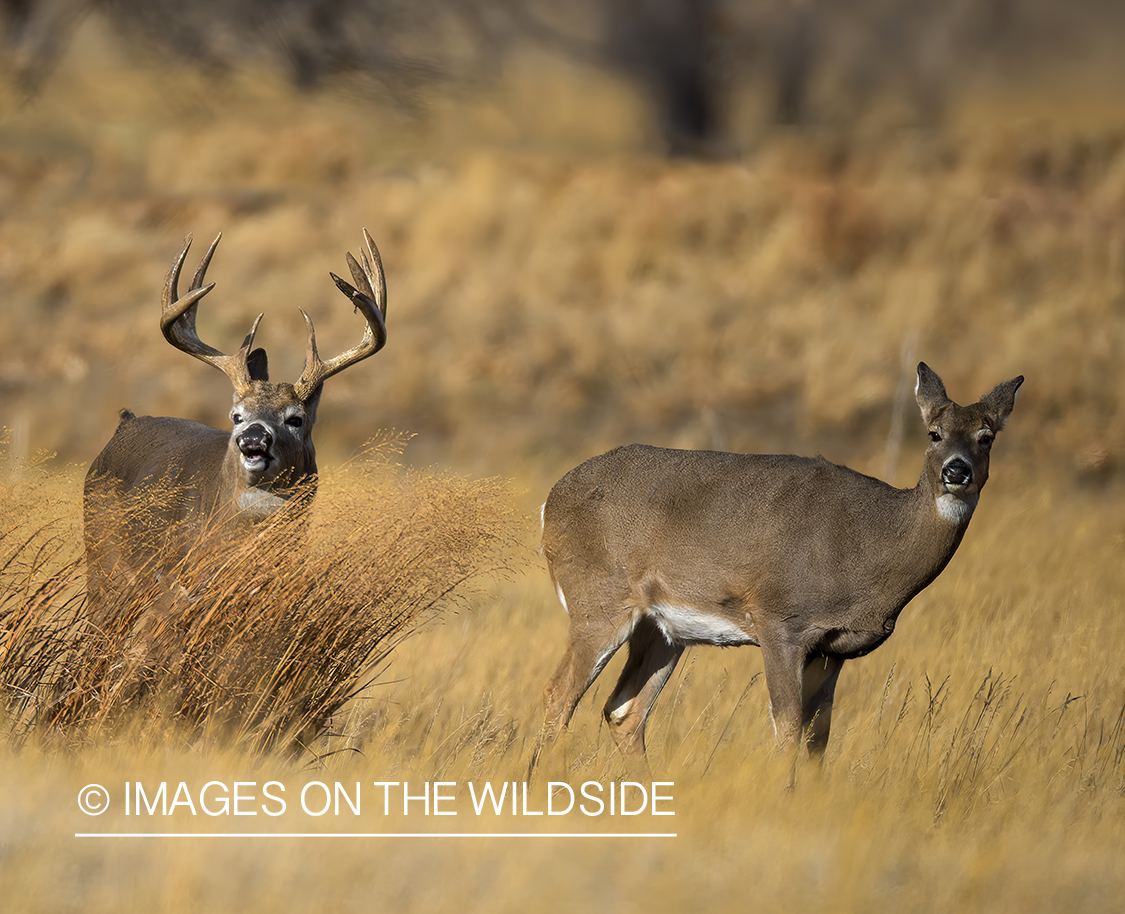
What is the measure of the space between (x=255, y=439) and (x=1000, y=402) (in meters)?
3.06

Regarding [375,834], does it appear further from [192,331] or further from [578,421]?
[578,421]

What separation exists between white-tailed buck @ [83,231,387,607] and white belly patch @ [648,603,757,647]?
1.62 m

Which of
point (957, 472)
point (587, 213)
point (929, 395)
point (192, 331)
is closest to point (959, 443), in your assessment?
point (957, 472)

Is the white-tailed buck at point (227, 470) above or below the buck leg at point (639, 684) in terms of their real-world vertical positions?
above

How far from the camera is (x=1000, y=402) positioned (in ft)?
20.7

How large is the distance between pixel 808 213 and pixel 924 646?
45.6 ft

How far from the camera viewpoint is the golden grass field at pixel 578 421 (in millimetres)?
4875

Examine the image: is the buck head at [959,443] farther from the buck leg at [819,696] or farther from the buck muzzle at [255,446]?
the buck muzzle at [255,446]

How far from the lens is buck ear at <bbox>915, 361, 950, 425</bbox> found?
635 cm

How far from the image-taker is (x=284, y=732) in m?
5.95
